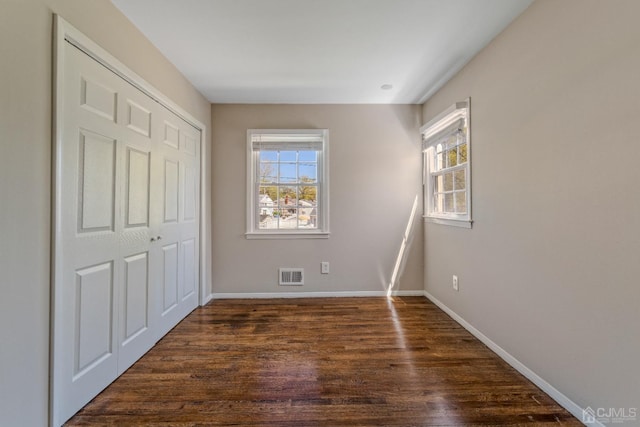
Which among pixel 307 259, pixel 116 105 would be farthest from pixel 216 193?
pixel 116 105

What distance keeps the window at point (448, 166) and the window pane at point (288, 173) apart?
1.59m

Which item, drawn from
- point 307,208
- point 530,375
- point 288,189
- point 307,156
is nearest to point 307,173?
point 307,156

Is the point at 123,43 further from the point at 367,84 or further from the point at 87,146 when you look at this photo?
the point at 367,84

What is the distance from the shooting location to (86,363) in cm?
154

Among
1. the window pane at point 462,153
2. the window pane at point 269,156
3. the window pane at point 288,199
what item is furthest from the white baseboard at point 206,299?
the window pane at point 462,153

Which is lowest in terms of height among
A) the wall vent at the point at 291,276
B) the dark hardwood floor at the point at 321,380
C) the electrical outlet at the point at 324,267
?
the dark hardwood floor at the point at 321,380

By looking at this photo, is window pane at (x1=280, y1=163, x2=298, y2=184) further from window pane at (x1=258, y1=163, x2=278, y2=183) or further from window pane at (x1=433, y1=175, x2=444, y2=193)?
window pane at (x1=433, y1=175, x2=444, y2=193)

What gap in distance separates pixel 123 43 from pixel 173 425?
7.57 feet

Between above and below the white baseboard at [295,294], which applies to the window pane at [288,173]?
above

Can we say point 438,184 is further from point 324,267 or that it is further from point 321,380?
point 321,380

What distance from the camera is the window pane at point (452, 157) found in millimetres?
2725

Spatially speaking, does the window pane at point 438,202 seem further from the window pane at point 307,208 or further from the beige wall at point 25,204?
the beige wall at point 25,204

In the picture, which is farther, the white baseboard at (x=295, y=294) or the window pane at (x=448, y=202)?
the white baseboard at (x=295, y=294)

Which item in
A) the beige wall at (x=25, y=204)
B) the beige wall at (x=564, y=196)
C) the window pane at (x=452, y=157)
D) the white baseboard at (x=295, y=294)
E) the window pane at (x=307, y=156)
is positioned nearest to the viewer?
the beige wall at (x=25, y=204)
